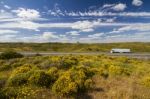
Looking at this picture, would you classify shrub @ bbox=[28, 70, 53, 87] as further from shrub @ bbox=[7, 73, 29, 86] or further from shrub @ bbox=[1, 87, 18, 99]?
shrub @ bbox=[1, 87, 18, 99]

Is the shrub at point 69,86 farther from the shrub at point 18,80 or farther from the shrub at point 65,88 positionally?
the shrub at point 18,80

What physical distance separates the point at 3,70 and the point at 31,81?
26.3 ft

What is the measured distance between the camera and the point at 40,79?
1359 centimetres

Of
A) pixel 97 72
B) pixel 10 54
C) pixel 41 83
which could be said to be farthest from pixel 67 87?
pixel 10 54

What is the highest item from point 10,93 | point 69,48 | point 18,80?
point 18,80

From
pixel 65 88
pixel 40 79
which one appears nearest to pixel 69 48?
pixel 40 79

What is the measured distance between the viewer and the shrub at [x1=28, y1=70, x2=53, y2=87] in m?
13.4

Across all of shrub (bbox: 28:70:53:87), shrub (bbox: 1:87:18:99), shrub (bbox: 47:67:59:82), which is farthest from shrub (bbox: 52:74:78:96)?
shrub (bbox: 1:87:18:99)

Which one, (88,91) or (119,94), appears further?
(88,91)

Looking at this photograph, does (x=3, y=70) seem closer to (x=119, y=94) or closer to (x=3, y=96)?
(x=3, y=96)

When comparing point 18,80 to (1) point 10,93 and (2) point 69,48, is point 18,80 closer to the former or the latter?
(1) point 10,93

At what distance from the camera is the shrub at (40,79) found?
44.0 feet

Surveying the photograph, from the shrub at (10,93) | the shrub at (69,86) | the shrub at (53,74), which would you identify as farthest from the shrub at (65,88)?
the shrub at (10,93)

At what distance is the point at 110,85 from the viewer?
547 inches
